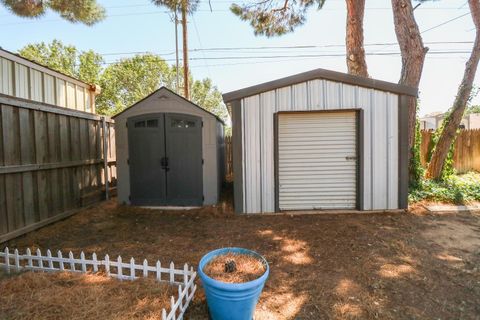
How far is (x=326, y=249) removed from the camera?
3701mm

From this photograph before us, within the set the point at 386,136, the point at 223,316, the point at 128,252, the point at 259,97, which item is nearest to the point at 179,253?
the point at 128,252

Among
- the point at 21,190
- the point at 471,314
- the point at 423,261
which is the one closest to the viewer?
the point at 471,314

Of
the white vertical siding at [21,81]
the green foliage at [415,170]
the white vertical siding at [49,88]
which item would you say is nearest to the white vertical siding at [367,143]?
the green foliage at [415,170]

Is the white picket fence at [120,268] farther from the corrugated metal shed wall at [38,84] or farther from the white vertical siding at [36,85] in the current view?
the white vertical siding at [36,85]

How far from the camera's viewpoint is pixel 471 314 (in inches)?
91.2

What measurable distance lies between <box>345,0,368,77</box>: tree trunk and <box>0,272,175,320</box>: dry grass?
25.0ft

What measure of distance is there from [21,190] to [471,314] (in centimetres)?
607

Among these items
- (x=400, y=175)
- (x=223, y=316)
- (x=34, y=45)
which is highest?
(x=34, y=45)

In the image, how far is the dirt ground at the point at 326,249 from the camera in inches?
96.5

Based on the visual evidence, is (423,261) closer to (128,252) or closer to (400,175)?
(400,175)

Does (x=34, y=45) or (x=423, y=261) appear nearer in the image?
(x=423, y=261)

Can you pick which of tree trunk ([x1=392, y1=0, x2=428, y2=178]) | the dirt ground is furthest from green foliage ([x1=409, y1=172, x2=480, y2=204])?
the dirt ground

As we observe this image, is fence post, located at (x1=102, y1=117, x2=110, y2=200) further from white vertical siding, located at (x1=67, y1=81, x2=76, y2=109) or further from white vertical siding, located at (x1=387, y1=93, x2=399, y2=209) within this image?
white vertical siding, located at (x1=387, y1=93, x2=399, y2=209)

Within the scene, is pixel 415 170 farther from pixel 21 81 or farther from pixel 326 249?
pixel 21 81
